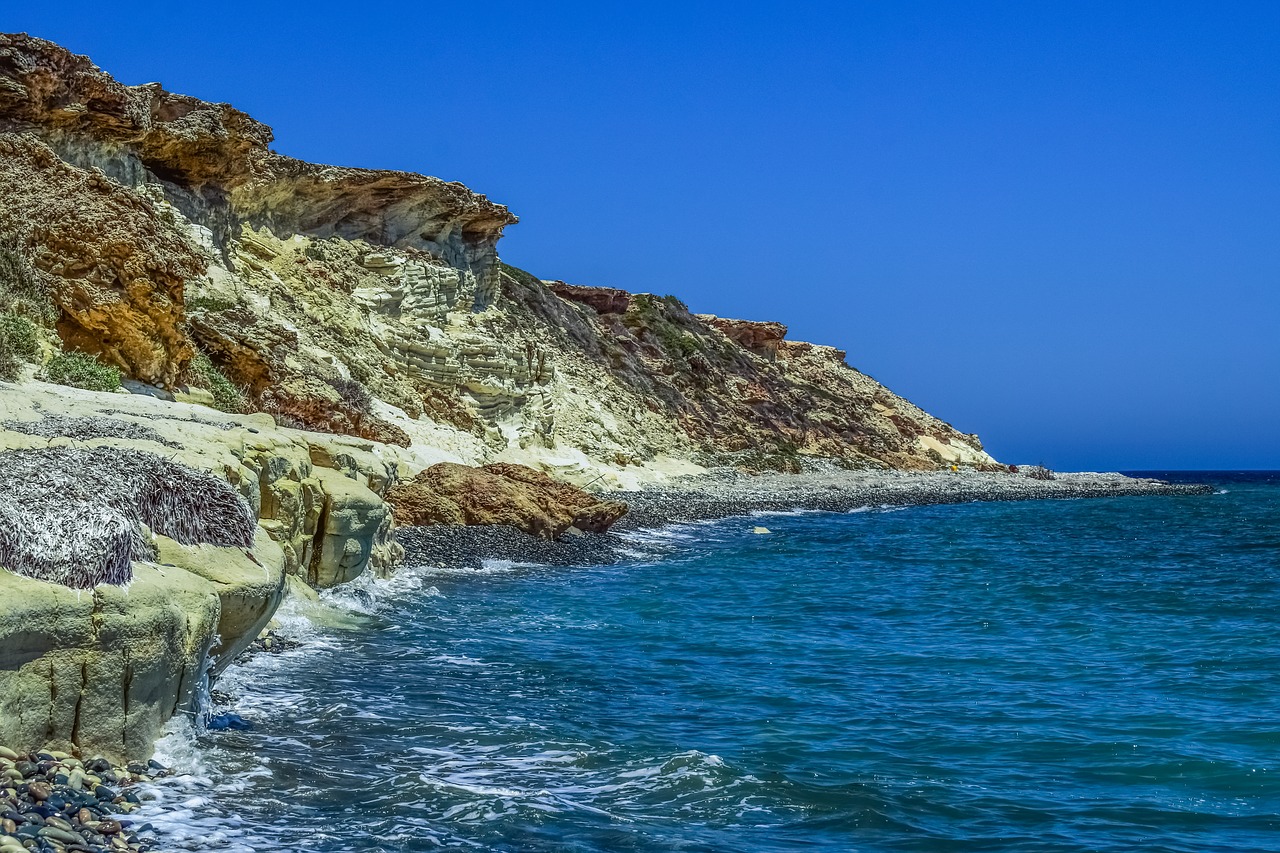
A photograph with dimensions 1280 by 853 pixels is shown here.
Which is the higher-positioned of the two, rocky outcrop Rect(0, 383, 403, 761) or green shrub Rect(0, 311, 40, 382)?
green shrub Rect(0, 311, 40, 382)

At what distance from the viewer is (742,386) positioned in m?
76.9

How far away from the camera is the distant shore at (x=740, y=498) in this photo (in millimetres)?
23781

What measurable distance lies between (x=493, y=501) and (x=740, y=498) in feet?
75.1

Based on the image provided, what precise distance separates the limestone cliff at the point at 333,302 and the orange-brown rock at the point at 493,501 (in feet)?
10.3

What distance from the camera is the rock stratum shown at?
7902mm

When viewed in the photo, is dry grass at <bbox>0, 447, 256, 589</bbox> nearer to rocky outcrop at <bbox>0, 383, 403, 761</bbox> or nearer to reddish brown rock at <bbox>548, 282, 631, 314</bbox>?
rocky outcrop at <bbox>0, 383, 403, 761</bbox>

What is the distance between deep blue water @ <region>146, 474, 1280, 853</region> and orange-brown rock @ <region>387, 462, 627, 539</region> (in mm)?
3982

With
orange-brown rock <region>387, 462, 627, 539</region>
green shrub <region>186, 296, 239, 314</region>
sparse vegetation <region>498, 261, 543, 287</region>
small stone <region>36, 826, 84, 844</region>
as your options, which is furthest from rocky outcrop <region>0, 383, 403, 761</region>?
sparse vegetation <region>498, 261, 543, 287</region>

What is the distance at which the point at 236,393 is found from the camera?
26.0 meters

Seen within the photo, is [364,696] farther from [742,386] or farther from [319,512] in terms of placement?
[742,386]

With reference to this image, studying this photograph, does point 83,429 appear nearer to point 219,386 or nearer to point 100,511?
point 100,511

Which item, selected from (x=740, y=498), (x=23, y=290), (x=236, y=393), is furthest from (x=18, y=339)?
(x=740, y=498)

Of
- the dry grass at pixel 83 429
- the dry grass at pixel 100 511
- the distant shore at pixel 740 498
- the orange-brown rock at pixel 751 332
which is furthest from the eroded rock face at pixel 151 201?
the orange-brown rock at pixel 751 332

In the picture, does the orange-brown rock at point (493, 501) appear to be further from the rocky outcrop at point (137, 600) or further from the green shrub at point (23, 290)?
the rocky outcrop at point (137, 600)
